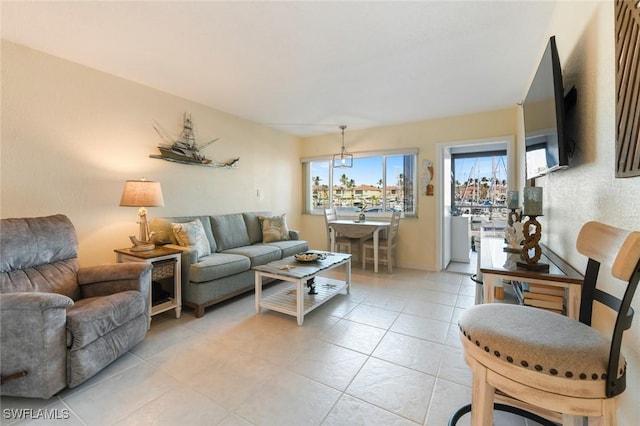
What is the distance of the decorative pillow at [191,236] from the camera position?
2.88 m

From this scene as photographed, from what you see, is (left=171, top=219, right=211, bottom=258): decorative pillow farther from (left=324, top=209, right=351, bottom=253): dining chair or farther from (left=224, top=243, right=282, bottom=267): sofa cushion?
(left=324, top=209, right=351, bottom=253): dining chair

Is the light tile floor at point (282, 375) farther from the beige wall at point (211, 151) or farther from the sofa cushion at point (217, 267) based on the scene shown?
the beige wall at point (211, 151)

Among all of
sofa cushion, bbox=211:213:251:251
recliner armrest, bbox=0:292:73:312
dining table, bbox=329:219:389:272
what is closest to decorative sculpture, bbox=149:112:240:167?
sofa cushion, bbox=211:213:251:251

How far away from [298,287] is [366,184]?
310cm

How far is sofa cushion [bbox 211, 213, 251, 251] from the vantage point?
3.54 m

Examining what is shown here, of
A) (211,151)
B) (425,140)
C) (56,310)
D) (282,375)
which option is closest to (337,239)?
(425,140)

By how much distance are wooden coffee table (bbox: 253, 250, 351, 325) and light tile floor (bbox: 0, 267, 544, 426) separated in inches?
4.3

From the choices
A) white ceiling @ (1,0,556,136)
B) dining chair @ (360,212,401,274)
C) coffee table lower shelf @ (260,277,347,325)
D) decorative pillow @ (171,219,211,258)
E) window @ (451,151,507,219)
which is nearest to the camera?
white ceiling @ (1,0,556,136)

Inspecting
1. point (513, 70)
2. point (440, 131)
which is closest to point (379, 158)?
point (440, 131)

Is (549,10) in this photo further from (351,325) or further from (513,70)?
(351,325)

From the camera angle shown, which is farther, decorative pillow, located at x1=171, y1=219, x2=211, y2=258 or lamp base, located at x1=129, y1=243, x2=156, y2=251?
decorative pillow, located at x1=171, y1=219, x2=211, y2=258

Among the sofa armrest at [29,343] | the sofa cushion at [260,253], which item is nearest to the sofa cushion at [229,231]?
the sofa cushion at [260,253]

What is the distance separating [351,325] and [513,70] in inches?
117

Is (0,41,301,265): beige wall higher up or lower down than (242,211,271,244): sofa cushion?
higher up
